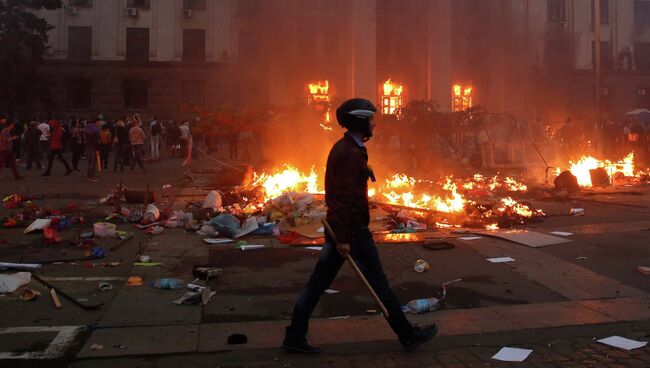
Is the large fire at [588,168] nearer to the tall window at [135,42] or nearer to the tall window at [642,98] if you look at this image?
the tall window at [642,98]

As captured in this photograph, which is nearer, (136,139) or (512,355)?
(512,355)

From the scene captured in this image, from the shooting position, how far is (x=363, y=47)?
26.8 metres

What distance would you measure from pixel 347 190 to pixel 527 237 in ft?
14.6

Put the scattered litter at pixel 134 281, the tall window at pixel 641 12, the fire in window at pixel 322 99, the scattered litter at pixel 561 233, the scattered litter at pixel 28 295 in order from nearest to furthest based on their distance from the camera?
the scattered litter at pixel 28 295, the scattered litter at pixel 134 281, the scattered litter at pixel 561 233, the fire in window at pixel 322 99, the tall window at pixel 641 12

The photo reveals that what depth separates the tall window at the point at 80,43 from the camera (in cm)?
3525

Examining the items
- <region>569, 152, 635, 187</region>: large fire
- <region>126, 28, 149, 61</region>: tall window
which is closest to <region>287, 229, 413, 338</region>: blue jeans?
<region>569, 152, 635, 187</region>: large fire

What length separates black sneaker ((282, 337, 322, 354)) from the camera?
3.75 metres

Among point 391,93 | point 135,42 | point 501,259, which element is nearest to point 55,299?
point 501,259

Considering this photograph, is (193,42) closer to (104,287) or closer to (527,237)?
(527,237)

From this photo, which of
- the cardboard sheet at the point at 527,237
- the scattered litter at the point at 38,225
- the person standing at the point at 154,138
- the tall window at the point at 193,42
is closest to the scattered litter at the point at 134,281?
the scattered litter at the point at 38,225

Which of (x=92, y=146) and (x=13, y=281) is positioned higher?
(x=92, y=146)

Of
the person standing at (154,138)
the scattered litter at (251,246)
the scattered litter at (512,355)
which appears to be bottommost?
the scattered litter at (512,355)

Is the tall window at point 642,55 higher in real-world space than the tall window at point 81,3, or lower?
lower

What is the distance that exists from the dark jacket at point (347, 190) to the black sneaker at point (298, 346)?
729 mm
